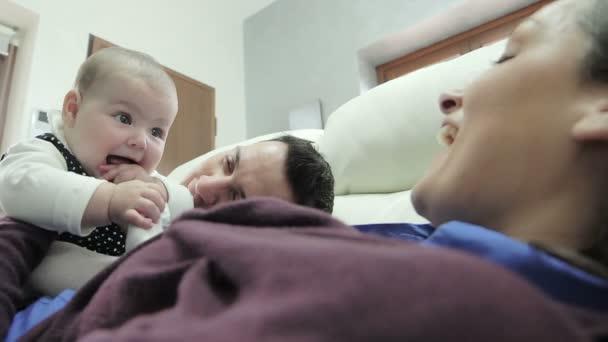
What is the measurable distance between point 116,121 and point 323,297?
61 cm

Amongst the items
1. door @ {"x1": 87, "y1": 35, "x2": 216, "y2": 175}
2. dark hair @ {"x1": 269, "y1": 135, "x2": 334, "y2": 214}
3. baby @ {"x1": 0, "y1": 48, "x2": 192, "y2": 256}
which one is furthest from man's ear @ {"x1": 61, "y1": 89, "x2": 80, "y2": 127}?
door @ {"x1": 87, "y1": 35, "x2": 216, "y2": 175}

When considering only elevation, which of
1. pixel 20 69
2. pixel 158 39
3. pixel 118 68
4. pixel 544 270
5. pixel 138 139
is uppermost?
pixel 158 39

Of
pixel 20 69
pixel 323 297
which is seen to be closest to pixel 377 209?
pixel 323 297

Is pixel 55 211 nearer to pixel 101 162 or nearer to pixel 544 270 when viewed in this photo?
pixel 101 162

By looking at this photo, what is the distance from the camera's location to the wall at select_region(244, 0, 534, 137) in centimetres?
188

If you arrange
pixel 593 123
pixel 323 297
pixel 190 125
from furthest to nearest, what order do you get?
1. pixel 190 125
2. pixel 593 123
3. pixel 323 297

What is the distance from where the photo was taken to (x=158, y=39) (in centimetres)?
231

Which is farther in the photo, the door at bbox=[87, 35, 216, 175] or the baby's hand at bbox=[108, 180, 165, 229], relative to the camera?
the door at bbox=[87, 35, 216, 175]

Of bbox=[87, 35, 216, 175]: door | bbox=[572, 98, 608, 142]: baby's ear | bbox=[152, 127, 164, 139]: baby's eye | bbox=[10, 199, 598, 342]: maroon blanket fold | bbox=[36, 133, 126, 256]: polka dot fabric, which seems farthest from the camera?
bbox=[87, 35, 216, 175]: door

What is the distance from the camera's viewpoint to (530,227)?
0.33 metres

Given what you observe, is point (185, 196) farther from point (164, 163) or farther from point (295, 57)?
point (295, 57)

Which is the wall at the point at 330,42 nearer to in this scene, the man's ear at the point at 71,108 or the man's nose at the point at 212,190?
the man's nose at the point at 212,190

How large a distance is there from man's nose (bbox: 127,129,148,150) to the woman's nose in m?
0.54

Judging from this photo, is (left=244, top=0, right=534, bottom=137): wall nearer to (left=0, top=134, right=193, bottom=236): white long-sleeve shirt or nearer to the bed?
the bed
